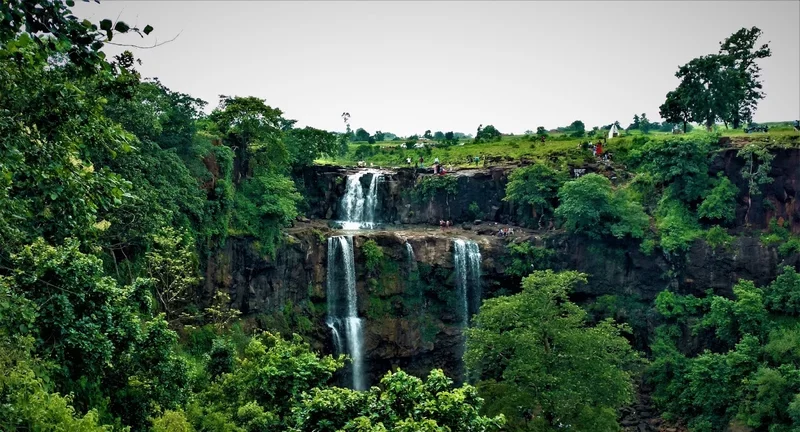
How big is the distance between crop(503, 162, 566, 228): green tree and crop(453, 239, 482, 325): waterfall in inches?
181

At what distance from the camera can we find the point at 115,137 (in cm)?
667

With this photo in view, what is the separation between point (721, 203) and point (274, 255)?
22.6m

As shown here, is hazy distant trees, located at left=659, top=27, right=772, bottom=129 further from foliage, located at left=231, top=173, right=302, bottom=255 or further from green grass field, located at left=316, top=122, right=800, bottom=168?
foliage, located at left=231, top=173, right=302, bottom=255

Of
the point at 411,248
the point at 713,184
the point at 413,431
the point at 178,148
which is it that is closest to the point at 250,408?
the point at 413,431

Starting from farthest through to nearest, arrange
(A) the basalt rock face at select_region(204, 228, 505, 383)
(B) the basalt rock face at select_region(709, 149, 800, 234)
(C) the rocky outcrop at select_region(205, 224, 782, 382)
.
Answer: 1. (B) the basalt rock face at select_region(709, 149, 800, 234)
2. (C) the rocky outcrop at select_region(205, 224, 782, 382)
3. (A) the basalt rock face at select_region(204, 228, 505, 383)

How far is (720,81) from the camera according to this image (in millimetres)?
37344

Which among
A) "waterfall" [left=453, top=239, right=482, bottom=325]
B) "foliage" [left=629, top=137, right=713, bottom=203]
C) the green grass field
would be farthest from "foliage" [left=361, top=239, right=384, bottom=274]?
"foliage" [left=629, top=137, right=713, bottom=203]

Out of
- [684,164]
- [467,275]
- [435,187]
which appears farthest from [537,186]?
[684,164]

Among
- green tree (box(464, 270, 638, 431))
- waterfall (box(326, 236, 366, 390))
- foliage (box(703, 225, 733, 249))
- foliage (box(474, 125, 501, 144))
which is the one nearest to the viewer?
green tree (box(464, 270, 638, 431))

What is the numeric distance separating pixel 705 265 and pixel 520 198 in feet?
33.0

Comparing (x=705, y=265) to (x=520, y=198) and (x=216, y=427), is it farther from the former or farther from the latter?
(x=216, y=427)

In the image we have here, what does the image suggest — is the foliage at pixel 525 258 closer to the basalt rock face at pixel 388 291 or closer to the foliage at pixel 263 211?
the basalt rock face at pixel 388 291

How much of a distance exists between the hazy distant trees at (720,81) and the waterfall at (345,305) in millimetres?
23871

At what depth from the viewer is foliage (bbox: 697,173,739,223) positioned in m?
31.7
